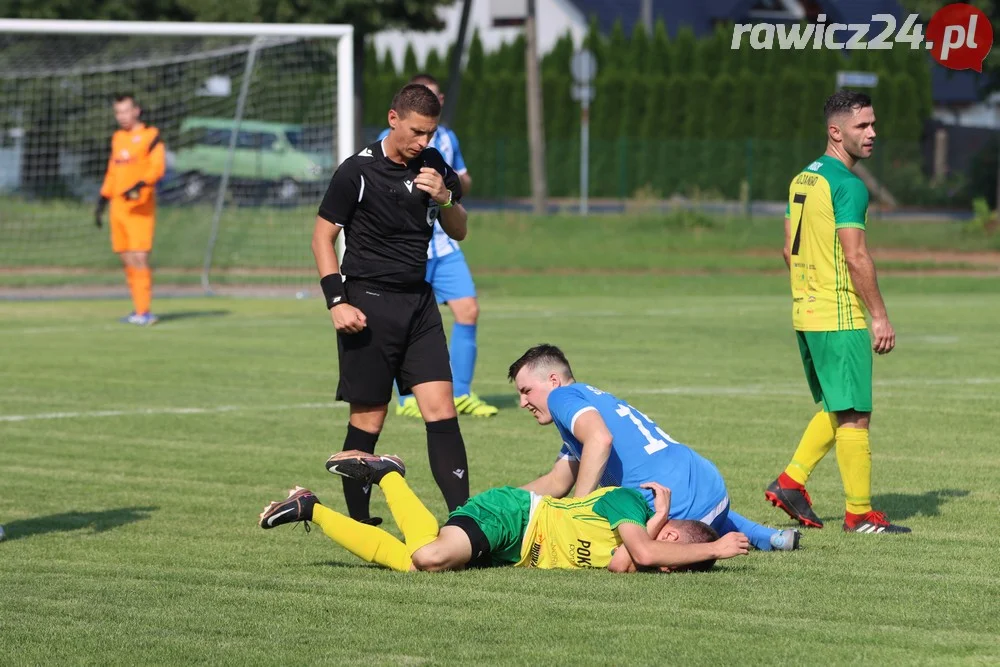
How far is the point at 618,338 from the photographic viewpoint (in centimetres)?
1741

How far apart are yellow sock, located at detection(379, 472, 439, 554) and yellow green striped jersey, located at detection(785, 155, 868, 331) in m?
2.26

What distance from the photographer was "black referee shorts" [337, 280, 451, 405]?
771 cm

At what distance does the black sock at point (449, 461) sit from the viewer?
25.5ft

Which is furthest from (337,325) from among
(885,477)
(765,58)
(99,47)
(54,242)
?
(765,58)

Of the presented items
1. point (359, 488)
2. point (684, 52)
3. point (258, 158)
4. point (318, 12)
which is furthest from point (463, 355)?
point (684, 52)

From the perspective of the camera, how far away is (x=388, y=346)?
7.73 metres

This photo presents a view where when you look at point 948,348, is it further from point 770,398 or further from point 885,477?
point 885,477

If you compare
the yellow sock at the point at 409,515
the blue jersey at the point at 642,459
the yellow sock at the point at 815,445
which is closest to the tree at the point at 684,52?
the yellow sock at the point at 815,445

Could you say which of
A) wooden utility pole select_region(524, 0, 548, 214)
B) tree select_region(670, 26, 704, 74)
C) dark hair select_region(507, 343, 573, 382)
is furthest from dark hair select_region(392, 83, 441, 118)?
tree select_region(670, 26, 704, 74)

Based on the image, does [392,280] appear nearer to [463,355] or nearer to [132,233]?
[463,355]

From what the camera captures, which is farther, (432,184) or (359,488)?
(359,488)

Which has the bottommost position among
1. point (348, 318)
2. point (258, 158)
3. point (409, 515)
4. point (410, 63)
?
point (409, 515)

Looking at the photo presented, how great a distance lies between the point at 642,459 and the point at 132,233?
41.9 ft

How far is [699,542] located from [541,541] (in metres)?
0.66
